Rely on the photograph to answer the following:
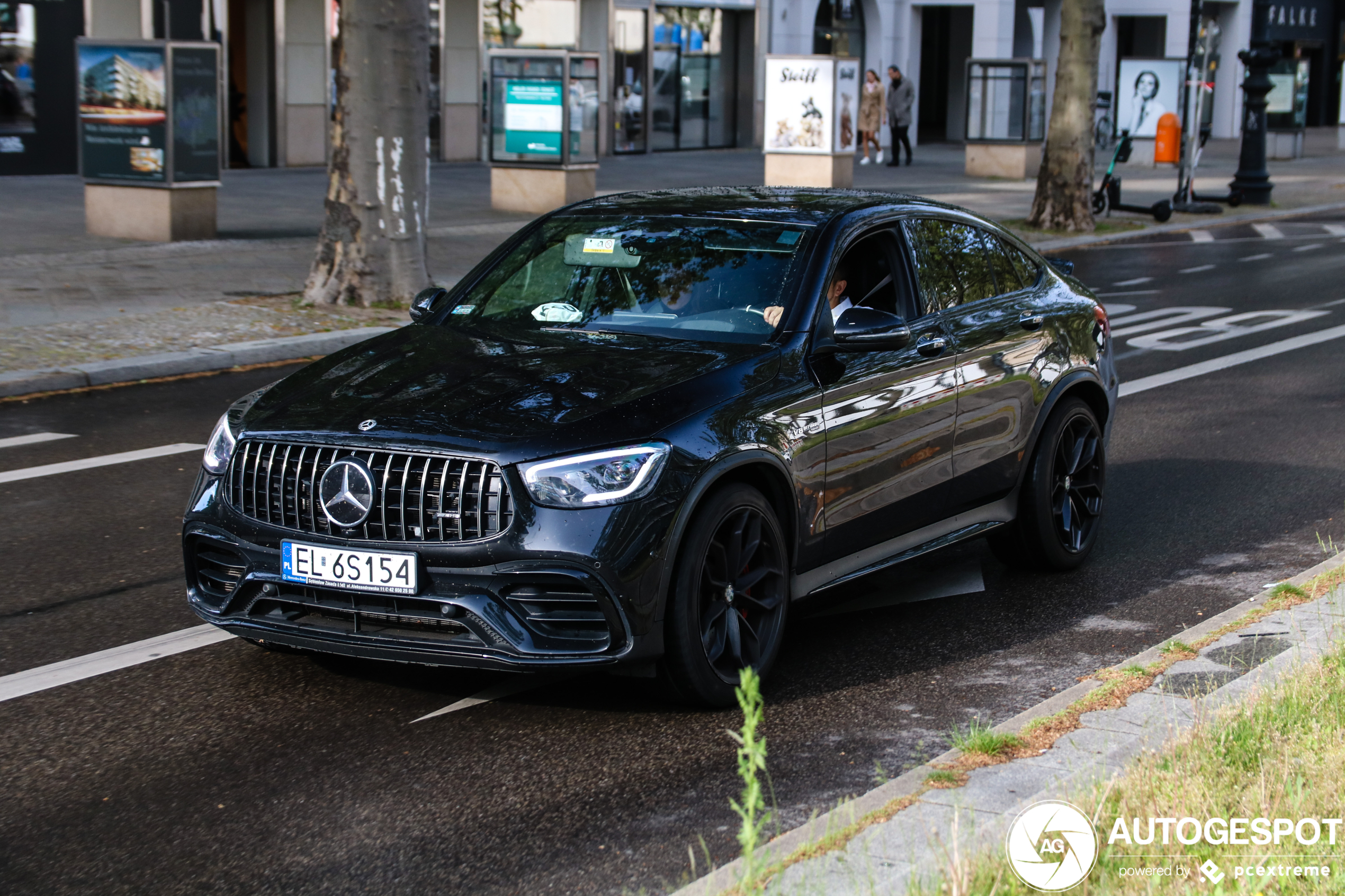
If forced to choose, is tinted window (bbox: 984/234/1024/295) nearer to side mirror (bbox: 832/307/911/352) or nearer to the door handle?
the door handle

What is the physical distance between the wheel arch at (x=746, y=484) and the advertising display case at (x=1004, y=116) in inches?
1104

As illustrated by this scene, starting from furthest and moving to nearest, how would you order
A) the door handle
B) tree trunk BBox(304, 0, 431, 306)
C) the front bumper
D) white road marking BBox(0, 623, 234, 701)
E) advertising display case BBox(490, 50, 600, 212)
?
advertising display case BBox(490, 50, 600, 212) → tree trunk BBox(304, 0, 431, 306) → the door handle → white road marking BBox(0, 623, 234, 701) → the front bumper

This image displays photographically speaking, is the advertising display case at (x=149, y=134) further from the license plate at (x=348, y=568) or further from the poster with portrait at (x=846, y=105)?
the license plate at (x=348, y=568)

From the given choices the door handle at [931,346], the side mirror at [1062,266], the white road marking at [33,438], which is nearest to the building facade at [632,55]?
the white road marking at [33,438]

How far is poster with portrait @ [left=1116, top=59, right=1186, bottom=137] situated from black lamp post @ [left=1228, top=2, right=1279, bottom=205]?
12.6 ft

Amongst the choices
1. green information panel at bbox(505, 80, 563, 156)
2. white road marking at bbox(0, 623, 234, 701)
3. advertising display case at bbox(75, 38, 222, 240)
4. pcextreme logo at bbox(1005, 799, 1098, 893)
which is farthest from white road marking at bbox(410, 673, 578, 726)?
green information panel at bbox(505, 80, 563, 156)

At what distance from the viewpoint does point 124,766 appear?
4824 millimetres

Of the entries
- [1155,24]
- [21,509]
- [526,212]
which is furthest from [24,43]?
[1155,24]

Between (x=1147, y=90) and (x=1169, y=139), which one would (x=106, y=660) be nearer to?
(x=1169, y=139)

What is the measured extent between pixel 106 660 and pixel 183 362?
272 inches

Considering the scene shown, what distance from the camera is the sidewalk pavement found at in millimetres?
13203

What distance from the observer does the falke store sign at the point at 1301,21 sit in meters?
58.3

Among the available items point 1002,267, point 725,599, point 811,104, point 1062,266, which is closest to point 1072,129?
point 811,104

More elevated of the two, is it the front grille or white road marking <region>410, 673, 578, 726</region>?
the front grille
